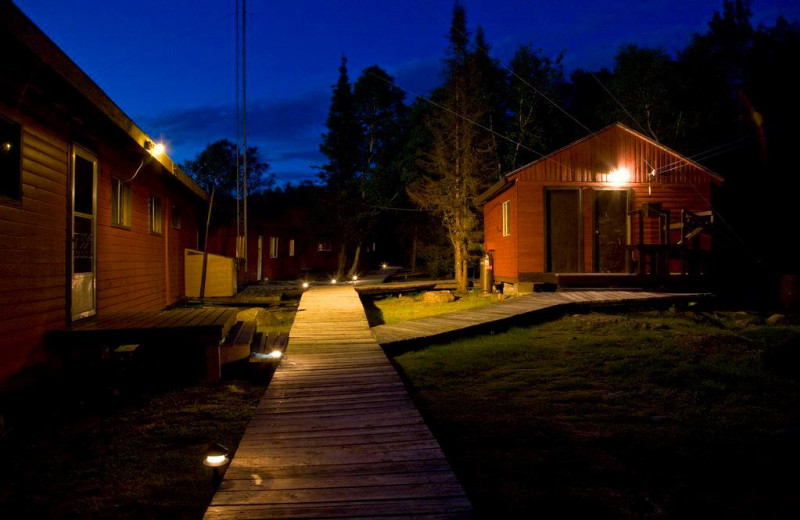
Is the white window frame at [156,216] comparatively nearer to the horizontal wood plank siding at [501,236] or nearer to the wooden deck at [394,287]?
the wooden deck at [394,287]

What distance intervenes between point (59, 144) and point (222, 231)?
656 inches

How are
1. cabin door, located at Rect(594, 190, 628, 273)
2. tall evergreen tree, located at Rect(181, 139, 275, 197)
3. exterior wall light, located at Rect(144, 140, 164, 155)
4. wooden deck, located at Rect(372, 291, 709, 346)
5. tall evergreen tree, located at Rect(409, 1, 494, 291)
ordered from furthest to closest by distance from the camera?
tall evergreen tree, located at Rect(181, 139, 275, 197), tall evergreen tree, located at Rect(409, 1, 494, 291), cabin door, located at Rect(594, 190, 628, 273), wooden deck, located at Rect(372, 291, 709, 346), exterior wall light, located at Rect(144, 140, 164, 155)

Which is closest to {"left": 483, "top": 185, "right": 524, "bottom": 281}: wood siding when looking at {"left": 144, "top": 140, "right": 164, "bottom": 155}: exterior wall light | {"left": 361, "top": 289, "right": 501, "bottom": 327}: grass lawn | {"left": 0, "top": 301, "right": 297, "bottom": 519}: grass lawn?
{"left": 361, "top": 289, "right": 501, "bottom": 327}: grass lawn

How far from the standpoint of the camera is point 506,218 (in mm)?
16250

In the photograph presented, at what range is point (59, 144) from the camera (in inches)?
242

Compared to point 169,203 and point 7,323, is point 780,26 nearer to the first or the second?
point 169,203

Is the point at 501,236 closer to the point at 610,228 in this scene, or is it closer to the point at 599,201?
the point at 599,201

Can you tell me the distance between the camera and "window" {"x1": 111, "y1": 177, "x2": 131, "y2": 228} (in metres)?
8.36

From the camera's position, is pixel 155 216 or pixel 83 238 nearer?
pixel 83 238

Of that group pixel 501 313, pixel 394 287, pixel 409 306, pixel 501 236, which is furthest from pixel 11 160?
pixel 501 236

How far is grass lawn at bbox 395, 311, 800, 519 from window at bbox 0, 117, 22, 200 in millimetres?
4857

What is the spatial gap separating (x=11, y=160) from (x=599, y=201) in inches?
543

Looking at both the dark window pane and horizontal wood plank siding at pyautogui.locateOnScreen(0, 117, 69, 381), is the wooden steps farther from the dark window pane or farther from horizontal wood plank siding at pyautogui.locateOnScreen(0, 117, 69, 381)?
the dark window pane

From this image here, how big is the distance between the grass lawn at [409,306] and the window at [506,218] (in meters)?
2.19
